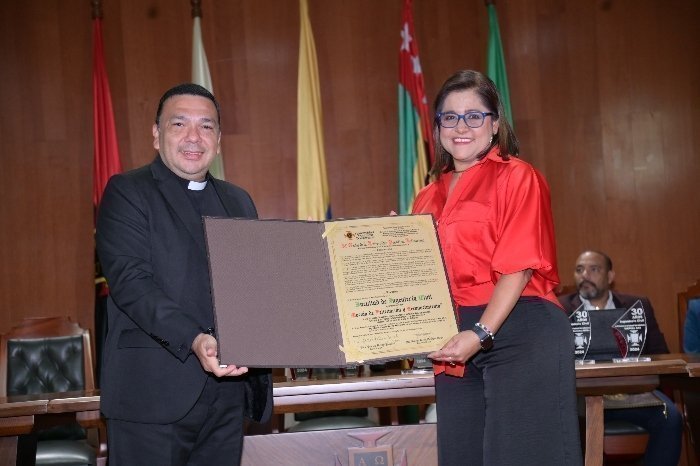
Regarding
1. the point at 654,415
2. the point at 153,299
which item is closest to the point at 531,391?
the point at 153,299

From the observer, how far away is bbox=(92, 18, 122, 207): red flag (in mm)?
5215

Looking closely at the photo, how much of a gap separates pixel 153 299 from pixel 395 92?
4.01 m

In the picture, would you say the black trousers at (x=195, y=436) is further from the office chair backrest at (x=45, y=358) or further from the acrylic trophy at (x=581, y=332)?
the office chair backrest at (x=45, y=358)

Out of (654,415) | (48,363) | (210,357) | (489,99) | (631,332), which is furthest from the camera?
(48,363)

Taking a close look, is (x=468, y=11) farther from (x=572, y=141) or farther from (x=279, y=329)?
(x=279, y=329)

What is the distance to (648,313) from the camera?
466 cm

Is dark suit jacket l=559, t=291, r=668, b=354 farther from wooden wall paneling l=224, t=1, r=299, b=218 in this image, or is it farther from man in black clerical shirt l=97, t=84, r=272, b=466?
man in black clerical shirt l=97, t=84, r=272, b=466

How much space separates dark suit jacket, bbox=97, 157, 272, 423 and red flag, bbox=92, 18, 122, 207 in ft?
9.50

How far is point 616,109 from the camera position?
6.01m

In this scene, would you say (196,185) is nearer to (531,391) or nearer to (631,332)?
(531,391)

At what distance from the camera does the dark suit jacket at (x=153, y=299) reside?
224cm

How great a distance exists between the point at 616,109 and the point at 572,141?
0.43 meters

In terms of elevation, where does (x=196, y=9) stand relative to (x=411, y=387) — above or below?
above

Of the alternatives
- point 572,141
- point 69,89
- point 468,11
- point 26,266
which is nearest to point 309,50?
point 468,11
